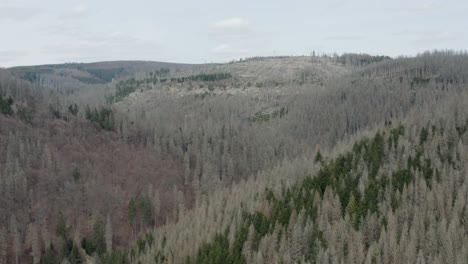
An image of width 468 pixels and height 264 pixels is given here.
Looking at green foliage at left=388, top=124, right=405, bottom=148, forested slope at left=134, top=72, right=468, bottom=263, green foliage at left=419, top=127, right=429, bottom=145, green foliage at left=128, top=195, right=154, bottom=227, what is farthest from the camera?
green foliage at left=419, top=127, right=429, bottom=145

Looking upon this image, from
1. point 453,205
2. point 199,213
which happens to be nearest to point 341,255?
point 453,205

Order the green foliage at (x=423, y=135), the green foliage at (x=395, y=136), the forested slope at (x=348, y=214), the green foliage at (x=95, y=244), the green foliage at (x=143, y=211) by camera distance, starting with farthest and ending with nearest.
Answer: the green foliage at (x=423, y=135)
the green foliage at (x=395, y=136)
the green foliage at (x=143, y=211)
the green foliage at (x=95, y=244)
the forested slope at (x=348, y=214)

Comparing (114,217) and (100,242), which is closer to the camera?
(100,242)

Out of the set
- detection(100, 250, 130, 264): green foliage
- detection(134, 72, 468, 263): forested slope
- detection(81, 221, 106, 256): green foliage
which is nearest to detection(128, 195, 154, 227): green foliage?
detection(134, 72, 468, 263): forested slope

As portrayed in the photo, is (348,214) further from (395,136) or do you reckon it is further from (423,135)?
(423,135)

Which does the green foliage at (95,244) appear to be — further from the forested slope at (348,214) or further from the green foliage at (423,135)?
the green foliage at (423,135)

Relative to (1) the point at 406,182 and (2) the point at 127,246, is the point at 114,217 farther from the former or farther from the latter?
(1) the point at 406,182

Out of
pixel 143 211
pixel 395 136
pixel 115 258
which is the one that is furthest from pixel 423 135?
pixel 115 258

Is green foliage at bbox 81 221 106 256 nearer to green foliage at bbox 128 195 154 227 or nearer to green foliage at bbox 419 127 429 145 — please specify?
green foliage at bbox 128 195 154 227

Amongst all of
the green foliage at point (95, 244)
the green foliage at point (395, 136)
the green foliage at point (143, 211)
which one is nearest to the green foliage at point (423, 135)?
the green foliage at point (395, 136)

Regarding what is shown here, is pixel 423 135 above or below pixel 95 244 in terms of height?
above

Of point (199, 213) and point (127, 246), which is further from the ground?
point (199, 213)
